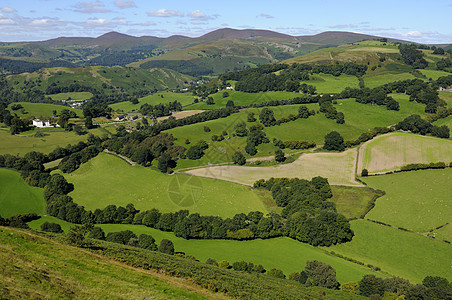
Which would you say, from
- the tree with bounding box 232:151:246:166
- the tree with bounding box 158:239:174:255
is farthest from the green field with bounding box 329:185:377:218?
the tree with bounding box 158:239:174:255

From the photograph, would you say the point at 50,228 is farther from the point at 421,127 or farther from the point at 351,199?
Result: the point at 421,127

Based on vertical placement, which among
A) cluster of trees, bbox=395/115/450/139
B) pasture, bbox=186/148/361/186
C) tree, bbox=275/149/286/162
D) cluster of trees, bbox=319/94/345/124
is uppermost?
cluster of trees, bbox=319/94/345/124

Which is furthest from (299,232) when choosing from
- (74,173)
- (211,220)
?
(74,173)

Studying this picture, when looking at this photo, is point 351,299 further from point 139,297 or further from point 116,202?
point 116,202

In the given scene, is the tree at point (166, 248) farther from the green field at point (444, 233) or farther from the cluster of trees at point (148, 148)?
the green field at point (444, 233)

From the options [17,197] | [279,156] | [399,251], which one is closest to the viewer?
[399,251]

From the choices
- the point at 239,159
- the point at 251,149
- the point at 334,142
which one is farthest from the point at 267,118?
the point at 239,159

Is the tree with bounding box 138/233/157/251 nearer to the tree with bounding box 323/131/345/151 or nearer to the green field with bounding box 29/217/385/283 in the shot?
the green field with bounding box 29/217/385/283
